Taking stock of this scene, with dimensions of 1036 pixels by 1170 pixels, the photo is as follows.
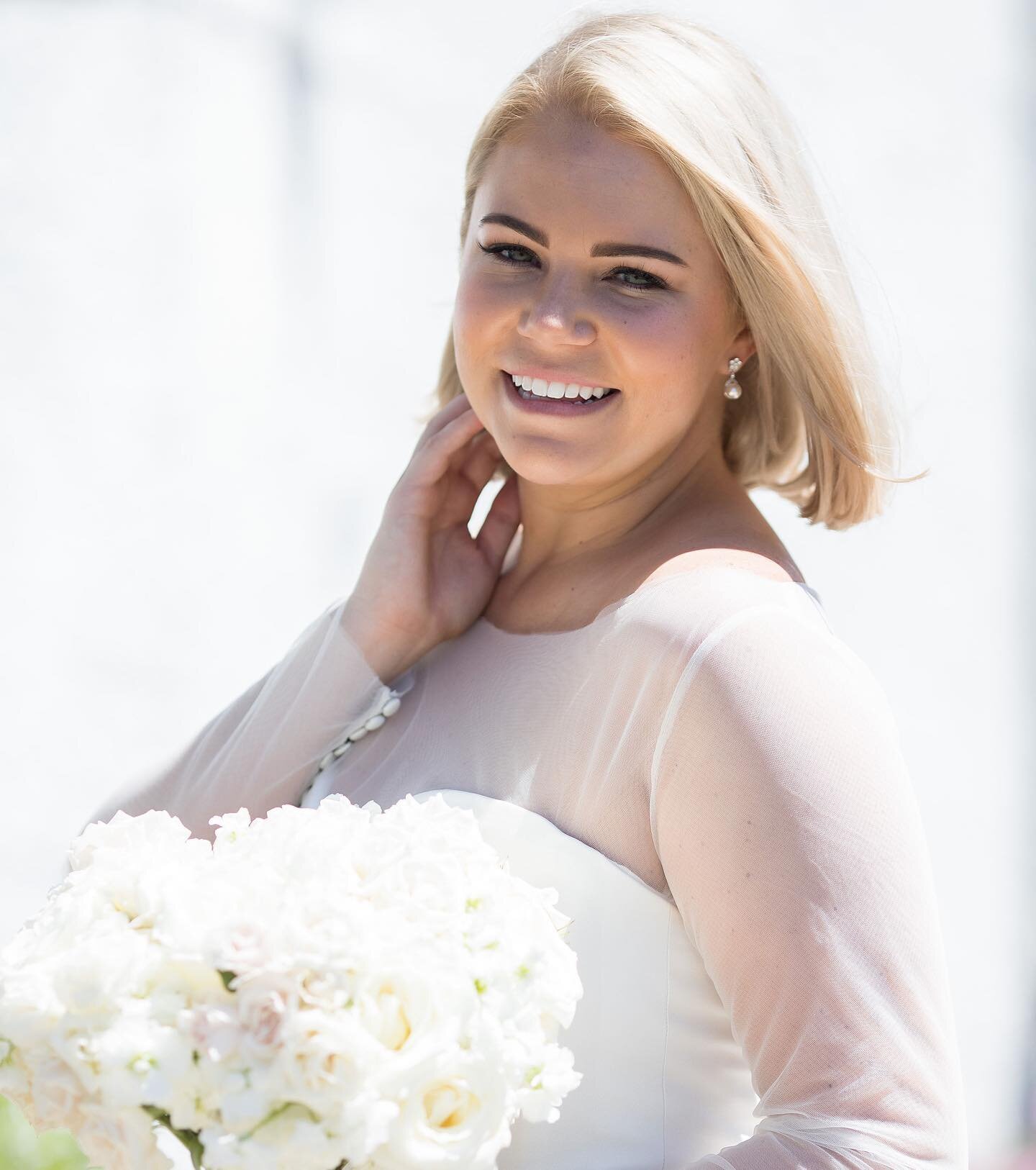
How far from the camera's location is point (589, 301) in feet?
5.39

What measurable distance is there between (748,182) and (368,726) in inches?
35.7

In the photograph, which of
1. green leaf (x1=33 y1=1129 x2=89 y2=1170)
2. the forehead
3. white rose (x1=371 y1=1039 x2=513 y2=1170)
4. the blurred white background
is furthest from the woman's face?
the blurred white background

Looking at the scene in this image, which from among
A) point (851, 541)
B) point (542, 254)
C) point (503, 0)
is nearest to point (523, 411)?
point (542, 254)

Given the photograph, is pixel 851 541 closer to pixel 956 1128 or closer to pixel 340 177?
pixel 340 177

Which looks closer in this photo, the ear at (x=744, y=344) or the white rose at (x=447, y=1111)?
the white rose at (x=447, y=1111)

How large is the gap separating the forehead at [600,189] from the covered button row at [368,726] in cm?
70

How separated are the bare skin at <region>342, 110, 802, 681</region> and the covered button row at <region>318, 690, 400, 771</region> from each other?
0.10 meters

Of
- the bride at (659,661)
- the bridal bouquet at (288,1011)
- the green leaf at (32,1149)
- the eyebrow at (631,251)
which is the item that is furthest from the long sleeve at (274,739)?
the green leaf at (32,1149)

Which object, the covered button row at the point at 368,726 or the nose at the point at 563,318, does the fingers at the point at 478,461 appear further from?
the nose at the point at 563,318

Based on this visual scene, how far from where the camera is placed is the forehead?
5.30 ft

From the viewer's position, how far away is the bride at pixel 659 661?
4.18ft

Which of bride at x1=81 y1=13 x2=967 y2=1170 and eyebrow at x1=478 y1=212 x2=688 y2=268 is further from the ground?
eyebrow at x1=478 y1=212 x2=688 y2=268

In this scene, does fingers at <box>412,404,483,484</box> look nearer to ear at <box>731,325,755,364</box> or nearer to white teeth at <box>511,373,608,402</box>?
white teeth at <box>511,373,608,402</box>

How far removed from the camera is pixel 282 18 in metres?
4.09
